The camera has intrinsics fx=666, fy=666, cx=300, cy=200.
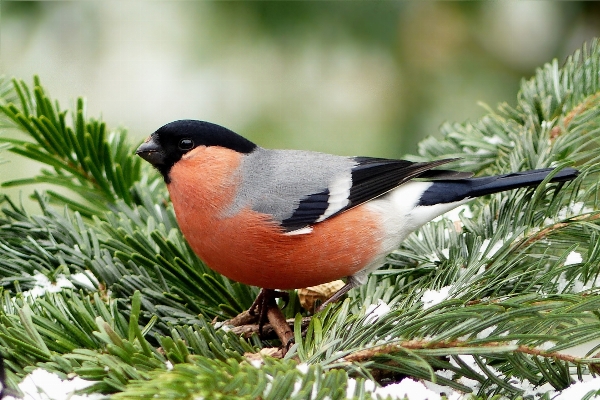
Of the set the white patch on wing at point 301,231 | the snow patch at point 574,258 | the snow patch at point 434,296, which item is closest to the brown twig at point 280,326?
the snow patch at point 434,296

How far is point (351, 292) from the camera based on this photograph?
1.89 m

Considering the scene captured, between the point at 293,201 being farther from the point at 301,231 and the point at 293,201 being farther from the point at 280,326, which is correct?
the point at 280,326

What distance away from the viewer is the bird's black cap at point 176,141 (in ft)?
7.23

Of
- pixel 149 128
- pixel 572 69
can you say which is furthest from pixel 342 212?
pixel 149 128

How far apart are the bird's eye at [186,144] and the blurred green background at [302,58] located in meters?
1.29

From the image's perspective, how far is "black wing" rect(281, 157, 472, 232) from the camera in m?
2.12

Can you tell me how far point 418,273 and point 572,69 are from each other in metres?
1.05

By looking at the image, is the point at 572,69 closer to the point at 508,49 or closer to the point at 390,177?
the point at 390,177

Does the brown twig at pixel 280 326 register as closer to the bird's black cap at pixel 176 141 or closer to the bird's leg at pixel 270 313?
the bird's leg at pixel 270 313

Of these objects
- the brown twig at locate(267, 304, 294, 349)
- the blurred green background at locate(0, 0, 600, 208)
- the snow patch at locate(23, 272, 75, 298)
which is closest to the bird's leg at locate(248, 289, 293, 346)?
the brown twig at locate(267, 304, 294, 349)

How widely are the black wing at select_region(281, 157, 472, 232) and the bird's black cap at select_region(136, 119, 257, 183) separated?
1.29 ft

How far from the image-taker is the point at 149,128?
387 cm

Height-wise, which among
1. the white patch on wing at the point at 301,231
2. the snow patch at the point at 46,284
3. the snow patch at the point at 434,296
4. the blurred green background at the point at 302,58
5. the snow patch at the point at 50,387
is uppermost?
the blurred green background at the point at 302,58

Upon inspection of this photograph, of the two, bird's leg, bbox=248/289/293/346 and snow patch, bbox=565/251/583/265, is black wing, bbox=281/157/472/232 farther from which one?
snow patch, bbox=565/251/583/265
